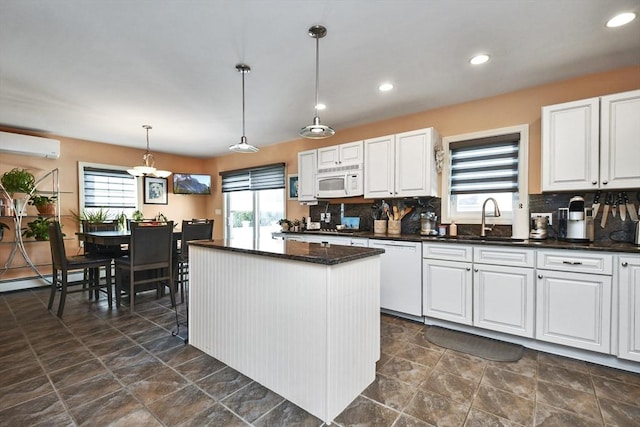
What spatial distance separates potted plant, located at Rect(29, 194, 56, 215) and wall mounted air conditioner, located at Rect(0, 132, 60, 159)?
0.65m

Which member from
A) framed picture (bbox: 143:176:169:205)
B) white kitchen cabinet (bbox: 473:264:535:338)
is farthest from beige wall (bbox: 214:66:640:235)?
framed picture (bbox: 143:176:169:205)

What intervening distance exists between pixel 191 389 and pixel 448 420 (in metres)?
1.58

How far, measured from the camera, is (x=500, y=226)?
3.12m

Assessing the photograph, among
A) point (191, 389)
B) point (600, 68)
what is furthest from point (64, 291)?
point (600, 68)

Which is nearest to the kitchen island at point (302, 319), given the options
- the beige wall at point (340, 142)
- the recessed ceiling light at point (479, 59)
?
the recessed ceiling light at point (479, 59)

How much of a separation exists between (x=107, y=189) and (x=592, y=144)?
6.76 m

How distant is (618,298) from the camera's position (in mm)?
2137

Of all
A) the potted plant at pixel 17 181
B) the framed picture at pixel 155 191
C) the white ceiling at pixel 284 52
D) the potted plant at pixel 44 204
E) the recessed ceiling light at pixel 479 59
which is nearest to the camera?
the white ceiling at pixel 284 52

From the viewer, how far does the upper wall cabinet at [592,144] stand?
2.31 metres

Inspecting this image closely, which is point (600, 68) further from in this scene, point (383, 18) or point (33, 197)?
point (33, 197)

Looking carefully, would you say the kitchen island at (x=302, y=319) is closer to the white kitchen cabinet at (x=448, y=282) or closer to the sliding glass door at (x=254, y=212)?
the white kitchen cabinet at (x=448, y=282)

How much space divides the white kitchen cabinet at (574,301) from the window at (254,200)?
3937 mm

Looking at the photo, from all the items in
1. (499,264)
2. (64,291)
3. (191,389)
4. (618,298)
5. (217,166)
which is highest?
(217,166)

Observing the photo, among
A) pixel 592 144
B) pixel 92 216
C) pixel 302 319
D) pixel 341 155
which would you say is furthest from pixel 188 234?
pixel 592 144
